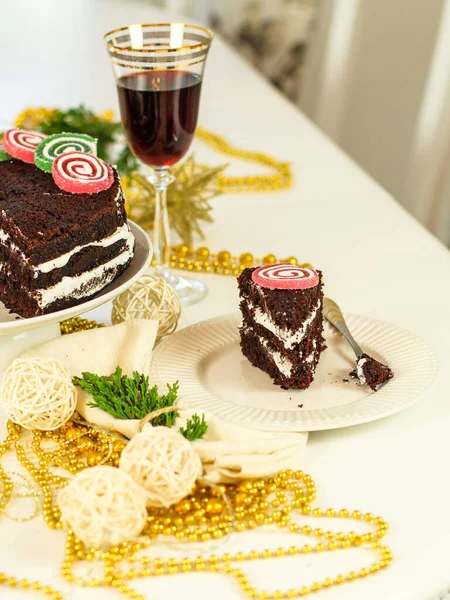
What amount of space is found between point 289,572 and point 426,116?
205cm

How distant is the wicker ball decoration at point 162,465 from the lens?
89 centimetres

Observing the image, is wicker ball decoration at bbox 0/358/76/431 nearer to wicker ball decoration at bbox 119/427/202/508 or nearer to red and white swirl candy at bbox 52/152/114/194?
wicker ball decoration at bbox 119/427/202/508

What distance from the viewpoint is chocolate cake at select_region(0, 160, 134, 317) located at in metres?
1.20

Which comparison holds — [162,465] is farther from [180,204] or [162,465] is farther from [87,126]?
[87,126]

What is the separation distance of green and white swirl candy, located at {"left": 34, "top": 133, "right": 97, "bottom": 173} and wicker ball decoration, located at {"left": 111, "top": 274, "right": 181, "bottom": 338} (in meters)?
0.24

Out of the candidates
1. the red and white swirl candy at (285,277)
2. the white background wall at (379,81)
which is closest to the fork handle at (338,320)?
the red and white swirl candy at (285,277)

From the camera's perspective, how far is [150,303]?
1.29m

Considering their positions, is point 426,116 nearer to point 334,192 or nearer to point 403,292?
point 334,192

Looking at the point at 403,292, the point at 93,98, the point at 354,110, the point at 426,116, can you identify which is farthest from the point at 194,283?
the point at 354,110

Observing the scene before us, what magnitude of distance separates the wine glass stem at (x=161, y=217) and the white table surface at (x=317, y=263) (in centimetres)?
10

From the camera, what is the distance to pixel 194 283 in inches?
61.3

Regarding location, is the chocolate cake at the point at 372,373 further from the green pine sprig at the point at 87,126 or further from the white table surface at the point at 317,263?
the green pine sprig at the point at 87,126

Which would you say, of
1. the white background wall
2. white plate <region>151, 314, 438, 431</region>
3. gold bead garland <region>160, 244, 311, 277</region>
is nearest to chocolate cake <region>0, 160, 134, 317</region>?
white plate <region>151, 314, 438, 431</region>

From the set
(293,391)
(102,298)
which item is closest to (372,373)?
(293,391)
